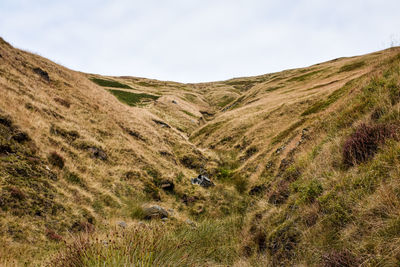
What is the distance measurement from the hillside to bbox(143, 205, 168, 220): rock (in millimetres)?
433

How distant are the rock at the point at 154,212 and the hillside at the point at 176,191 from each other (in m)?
0.43

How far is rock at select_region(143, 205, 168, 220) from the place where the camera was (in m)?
12.8

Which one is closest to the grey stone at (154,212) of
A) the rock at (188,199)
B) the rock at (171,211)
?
the rock at (171,211)

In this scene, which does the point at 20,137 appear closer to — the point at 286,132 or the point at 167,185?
the point at 167,185

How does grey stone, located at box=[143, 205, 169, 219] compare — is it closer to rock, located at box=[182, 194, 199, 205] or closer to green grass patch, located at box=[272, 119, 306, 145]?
rock, located at box=[182, 194, 199, 205]

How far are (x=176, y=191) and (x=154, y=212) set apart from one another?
5306mm

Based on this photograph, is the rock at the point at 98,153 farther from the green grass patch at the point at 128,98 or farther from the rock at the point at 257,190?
the green grass patch at the point at 128,98

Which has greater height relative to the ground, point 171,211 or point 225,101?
point 225,101

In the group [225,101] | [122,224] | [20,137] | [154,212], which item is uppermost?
[225,101]

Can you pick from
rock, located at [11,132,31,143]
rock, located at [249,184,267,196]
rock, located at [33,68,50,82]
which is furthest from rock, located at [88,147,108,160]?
rock, located at [33,68,50,82]

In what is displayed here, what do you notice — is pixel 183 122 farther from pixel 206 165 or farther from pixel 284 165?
pixel 284 165

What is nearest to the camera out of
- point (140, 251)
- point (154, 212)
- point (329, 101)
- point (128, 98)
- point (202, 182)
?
point (140, 251)

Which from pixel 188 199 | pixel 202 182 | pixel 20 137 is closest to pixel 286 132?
pixel 202 182

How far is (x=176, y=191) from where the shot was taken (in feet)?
60.5
